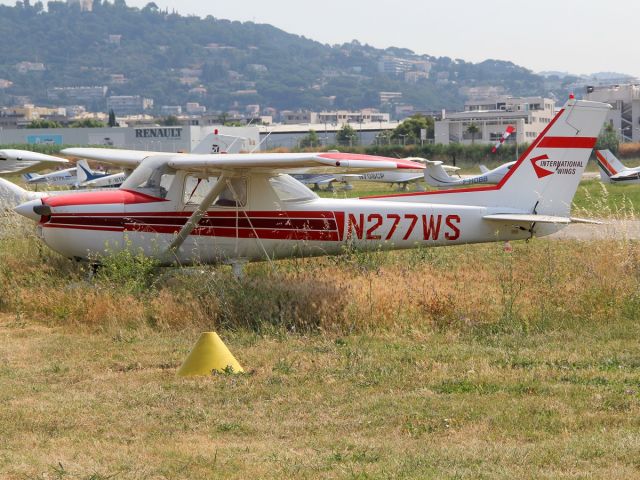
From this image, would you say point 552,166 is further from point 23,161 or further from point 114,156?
point 23,161

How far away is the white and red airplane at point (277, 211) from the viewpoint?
41.0 feet

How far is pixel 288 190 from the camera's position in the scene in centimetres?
1309

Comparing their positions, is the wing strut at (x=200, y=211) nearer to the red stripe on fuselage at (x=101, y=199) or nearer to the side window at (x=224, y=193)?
the side window at (x=224, y=193)

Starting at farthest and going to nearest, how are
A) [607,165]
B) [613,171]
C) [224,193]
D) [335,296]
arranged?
[613,171] → [607,165] → [224,193] → [335,296]

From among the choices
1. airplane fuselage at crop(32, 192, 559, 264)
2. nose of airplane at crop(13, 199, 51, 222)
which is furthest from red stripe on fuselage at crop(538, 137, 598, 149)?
nose of airplane at crop(13, 199, 51, 222)

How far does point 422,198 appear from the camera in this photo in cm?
1345

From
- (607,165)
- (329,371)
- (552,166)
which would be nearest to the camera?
(329,371)

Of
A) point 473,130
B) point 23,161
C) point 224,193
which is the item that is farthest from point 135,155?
point 473,130

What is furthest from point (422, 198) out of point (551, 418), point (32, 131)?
point (32, 131)

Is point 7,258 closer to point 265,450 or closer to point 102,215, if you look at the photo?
point 102,215

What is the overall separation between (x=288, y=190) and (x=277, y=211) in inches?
13.8

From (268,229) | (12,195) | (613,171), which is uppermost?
(268,229)

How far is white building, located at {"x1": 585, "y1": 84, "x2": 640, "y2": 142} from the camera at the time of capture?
114438 mm

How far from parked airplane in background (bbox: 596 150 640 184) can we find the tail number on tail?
29.0 metres
